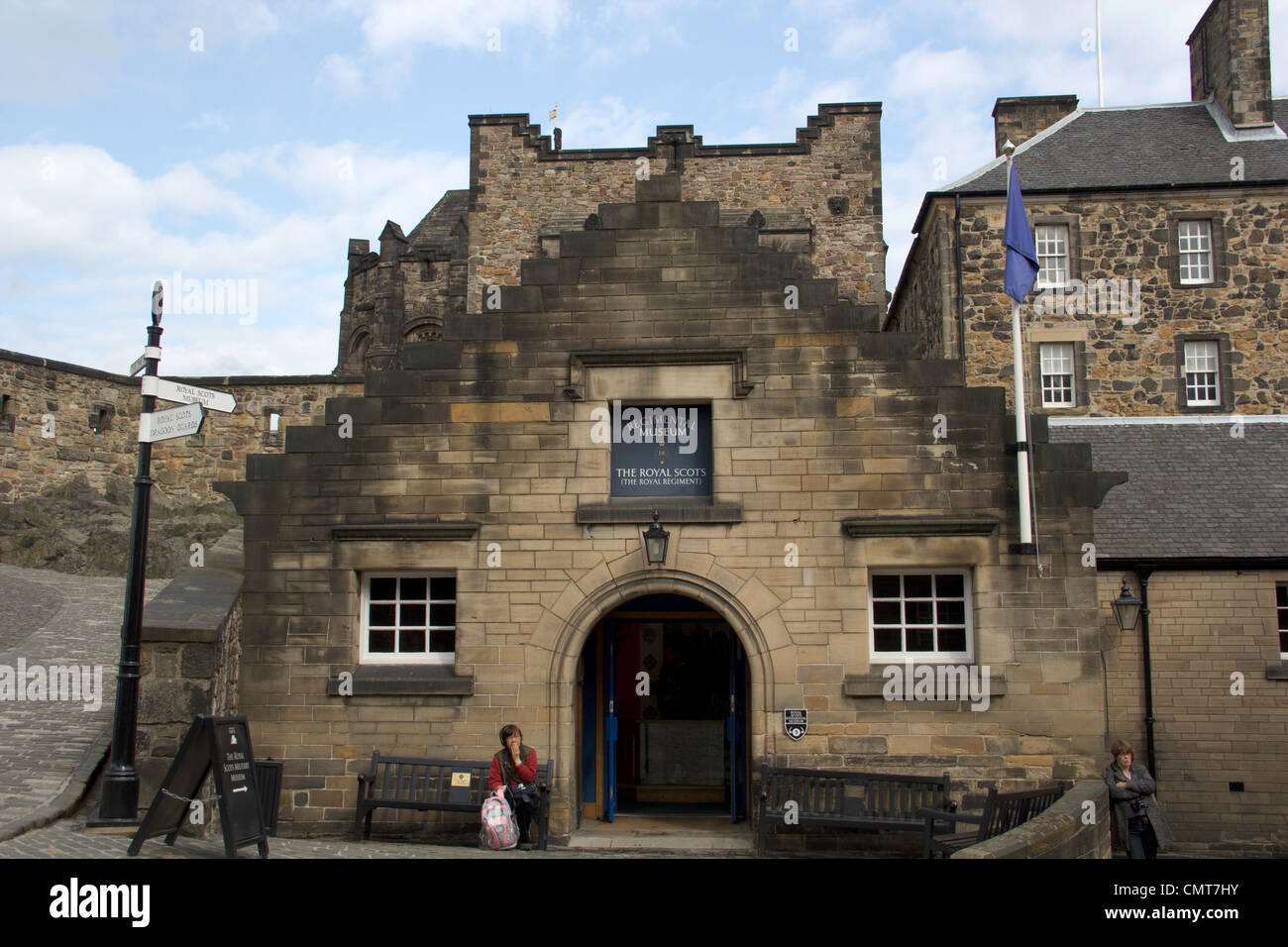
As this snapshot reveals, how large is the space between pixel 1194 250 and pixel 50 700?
24184mm

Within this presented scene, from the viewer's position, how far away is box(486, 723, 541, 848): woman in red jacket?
1042 centimetres

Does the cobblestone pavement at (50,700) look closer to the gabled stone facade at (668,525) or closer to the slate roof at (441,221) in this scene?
the gabled stone facade at (668,525)

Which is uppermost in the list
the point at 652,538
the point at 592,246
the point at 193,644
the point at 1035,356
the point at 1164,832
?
the point at 1035,356

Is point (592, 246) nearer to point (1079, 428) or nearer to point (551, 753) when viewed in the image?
point (551, 753)

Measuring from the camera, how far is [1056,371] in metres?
24.6

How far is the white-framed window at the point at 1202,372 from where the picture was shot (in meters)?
24.2

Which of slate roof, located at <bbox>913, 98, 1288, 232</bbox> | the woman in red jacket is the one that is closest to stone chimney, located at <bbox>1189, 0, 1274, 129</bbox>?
slate roof, located at <bbox>913, 98, 1288, 232</bbox>

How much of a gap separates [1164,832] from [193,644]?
954 cm

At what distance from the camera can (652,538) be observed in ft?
36.2

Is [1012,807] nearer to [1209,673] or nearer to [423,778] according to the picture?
[1209,673]

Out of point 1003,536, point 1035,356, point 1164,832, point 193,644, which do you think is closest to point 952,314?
point 1035,356

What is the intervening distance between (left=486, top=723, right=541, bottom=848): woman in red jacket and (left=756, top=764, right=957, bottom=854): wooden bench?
2.30 metres

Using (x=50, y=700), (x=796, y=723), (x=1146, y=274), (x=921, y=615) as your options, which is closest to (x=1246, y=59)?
(x=1146, y=274)

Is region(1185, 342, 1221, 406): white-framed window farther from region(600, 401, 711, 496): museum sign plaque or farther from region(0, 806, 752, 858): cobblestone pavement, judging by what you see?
region(0, 806, 752, 858): cobblestone pavement
